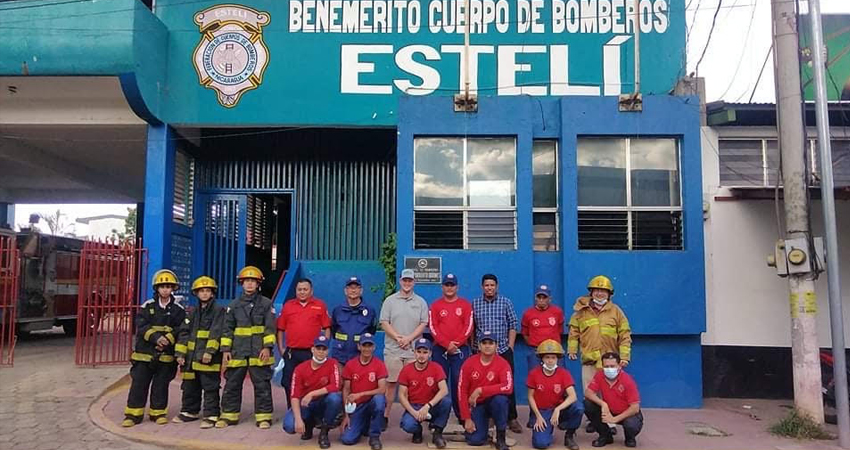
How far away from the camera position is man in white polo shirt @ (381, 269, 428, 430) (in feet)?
25.3

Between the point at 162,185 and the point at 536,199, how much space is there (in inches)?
240

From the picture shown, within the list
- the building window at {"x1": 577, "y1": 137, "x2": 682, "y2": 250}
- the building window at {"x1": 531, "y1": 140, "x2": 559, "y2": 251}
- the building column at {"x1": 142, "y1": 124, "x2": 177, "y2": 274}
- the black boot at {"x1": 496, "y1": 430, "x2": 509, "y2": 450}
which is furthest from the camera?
the building column at {"x1": 142, "y1": 124, "x2": 177, "y2": 274}

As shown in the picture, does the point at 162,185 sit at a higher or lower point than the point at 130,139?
lower

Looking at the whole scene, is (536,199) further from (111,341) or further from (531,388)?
(111,341)

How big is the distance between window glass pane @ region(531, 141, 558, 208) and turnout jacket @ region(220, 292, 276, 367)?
417 cm

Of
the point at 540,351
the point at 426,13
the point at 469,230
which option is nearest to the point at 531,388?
the point at 540,351

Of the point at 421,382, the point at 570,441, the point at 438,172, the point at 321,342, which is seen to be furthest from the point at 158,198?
the point at 570,441

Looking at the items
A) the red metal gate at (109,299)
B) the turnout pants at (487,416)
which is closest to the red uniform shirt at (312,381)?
the turnout pants at (487,416)

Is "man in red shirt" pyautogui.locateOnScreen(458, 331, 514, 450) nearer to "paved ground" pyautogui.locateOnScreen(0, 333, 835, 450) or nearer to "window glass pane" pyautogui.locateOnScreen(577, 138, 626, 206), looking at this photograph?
"paved ground" pyautogui.locateOnScreen(0, 333, 835, 450)

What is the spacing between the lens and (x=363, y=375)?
6.86m

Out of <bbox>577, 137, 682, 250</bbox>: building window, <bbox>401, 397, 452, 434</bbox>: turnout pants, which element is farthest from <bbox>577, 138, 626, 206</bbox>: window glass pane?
<bbox>401, 397, 452, 434</bbox>: turnout pants

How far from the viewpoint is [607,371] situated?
22.7 ft

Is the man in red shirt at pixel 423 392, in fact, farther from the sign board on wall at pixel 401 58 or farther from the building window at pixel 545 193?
the sign board on wall at pixel 401 58

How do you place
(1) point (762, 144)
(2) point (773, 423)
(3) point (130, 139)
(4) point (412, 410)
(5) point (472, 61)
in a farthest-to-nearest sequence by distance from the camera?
(3) point (130, 139)
(5) point (472, 61)
(1) point (762, 144)
(2) point (773, 423)
(4) point (412, 410)
